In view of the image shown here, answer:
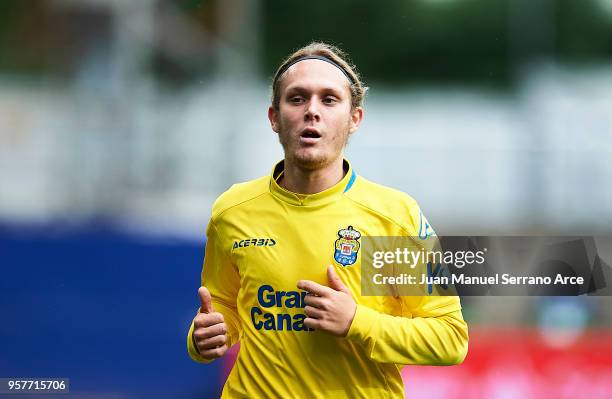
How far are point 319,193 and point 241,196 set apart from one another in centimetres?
32

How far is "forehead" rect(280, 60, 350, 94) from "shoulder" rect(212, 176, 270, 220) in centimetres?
35

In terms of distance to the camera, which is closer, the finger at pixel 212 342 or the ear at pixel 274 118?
the finger at pixel 212 342

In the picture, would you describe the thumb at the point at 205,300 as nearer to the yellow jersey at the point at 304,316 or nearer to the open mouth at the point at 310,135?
the yellow jersey at the point at 304,316

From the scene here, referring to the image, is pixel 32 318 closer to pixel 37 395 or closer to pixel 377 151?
pixel 37 395

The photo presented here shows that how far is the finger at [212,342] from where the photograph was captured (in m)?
2.88

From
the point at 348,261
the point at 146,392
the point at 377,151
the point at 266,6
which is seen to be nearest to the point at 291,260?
the point at 348,261

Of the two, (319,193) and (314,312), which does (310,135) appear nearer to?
(319,193)

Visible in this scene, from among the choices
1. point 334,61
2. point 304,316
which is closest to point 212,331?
point 304,316

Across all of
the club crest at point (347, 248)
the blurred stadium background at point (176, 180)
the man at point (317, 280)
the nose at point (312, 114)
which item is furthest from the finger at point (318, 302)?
the blurred stadium background at point (176, 180)

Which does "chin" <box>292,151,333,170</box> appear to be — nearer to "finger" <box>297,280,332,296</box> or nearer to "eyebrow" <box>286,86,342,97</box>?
A: "eyebrow" <box>286,86,342,97</box>

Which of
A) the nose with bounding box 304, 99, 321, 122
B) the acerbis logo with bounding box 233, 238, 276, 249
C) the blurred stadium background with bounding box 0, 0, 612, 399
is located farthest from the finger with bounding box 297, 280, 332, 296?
the blurred stadium background with bounding box 0, 0, 612, 399

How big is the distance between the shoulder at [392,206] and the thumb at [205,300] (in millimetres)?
562

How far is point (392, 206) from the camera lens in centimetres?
302

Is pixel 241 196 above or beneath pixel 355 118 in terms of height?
beneath
